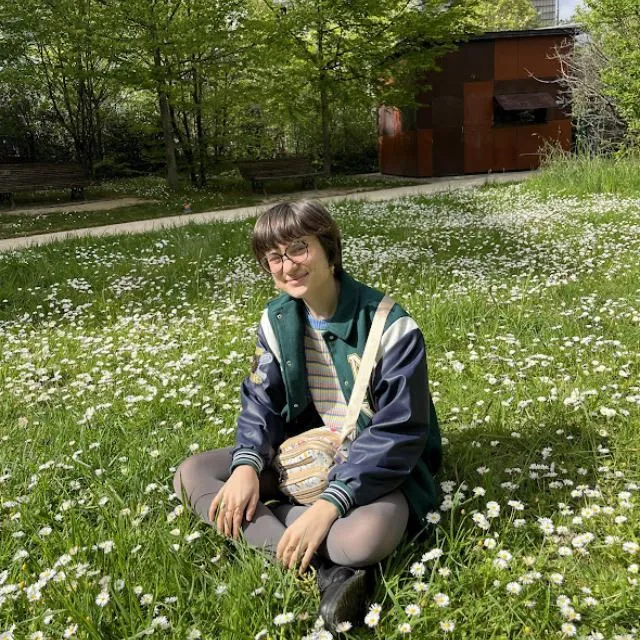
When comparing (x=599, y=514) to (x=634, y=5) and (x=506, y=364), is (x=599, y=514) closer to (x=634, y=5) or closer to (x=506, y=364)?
Answer: (x=506, y=364)

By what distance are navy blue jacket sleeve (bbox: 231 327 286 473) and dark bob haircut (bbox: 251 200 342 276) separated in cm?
44

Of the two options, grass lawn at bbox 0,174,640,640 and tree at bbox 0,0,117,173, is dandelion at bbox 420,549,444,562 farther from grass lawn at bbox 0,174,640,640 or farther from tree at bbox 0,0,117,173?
tree at bbox 0,0,117,173

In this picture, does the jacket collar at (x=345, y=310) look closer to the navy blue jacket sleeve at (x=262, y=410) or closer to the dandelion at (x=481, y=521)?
the navy blue jacket sleeve at (x=262, y=410)

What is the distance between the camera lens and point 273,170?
60.4 ft

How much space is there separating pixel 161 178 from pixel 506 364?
2275 centimetres

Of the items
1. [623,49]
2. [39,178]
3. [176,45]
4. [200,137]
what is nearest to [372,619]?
[176,45]

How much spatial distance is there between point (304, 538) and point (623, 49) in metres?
16.6

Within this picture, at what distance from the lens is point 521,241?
8.24m

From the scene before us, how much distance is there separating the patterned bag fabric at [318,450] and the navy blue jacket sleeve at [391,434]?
0.06 meters

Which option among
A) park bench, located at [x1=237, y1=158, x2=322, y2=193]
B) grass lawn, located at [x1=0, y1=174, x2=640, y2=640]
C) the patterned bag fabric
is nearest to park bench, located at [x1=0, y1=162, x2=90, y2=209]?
park bench, located at [x1=237, y1=158, x2=322, y2=193]

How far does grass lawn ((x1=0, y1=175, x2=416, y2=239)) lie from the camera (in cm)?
1294

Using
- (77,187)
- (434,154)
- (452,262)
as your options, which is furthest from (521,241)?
(434,154)

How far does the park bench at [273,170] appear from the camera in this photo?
1811 cm

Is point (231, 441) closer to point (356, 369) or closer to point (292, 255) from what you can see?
point (356, 369)
